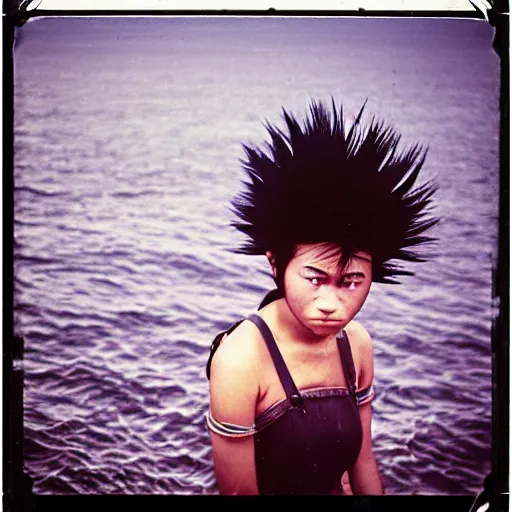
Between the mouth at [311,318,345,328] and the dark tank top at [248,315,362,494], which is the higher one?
the mouth at [311,318,345,328]

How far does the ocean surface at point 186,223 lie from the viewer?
1.79 m

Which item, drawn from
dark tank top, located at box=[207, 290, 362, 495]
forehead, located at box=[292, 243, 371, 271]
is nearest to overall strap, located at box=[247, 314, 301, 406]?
dark tank top, located at box=[207, 290, 362, 495]

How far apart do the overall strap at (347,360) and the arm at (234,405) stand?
9.0 inches

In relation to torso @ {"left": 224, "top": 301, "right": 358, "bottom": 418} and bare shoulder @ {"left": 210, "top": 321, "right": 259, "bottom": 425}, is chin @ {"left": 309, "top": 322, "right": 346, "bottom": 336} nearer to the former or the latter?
torso @ {"left": 224, "top": 301, "right": 358, "bottom": 418}

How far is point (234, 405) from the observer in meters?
1.76

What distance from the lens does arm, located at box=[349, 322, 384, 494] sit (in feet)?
5.92

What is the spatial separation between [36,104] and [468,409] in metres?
1.36

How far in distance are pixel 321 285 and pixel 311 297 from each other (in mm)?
39

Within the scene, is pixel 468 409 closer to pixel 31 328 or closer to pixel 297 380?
pixel 297 380

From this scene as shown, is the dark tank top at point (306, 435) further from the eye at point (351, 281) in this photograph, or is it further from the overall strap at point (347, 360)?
the eye at point (351, 281)

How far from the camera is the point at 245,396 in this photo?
69.2 inches

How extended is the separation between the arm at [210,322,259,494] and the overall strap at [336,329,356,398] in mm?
228

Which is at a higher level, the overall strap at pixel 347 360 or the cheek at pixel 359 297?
the cheek at pixel 359 297

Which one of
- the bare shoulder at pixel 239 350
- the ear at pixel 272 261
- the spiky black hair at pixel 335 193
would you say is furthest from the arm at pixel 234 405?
the spiky black hair at pixel 335 193
